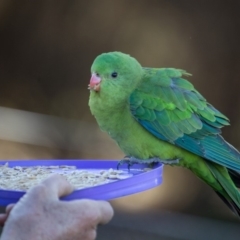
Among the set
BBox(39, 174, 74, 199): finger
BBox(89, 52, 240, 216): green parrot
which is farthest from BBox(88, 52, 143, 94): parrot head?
BBox(39, 174, 74, 199): finger

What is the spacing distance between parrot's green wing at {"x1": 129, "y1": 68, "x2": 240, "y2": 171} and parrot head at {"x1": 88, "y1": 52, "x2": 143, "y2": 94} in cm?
7

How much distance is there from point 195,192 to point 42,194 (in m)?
3.42

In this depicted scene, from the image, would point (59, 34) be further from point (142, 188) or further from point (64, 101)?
point (142, 188)

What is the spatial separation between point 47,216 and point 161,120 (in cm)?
142

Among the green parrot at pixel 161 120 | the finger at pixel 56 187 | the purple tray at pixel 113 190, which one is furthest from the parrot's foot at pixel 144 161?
the finger at pixel 56 187

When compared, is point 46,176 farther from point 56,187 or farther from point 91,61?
point 91,61

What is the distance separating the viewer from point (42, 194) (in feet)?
5.97

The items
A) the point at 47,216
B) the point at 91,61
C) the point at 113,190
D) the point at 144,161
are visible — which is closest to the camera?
the point at 47,216

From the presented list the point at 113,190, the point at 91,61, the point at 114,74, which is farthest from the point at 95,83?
the point at 91,61

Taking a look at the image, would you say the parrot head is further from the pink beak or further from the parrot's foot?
the parrot's foot

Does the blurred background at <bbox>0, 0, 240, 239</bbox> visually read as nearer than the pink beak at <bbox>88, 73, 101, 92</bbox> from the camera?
No

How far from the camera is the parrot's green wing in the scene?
3.11 m

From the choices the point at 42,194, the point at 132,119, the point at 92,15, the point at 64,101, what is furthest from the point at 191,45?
the point at 42,194

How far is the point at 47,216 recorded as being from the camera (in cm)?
180
